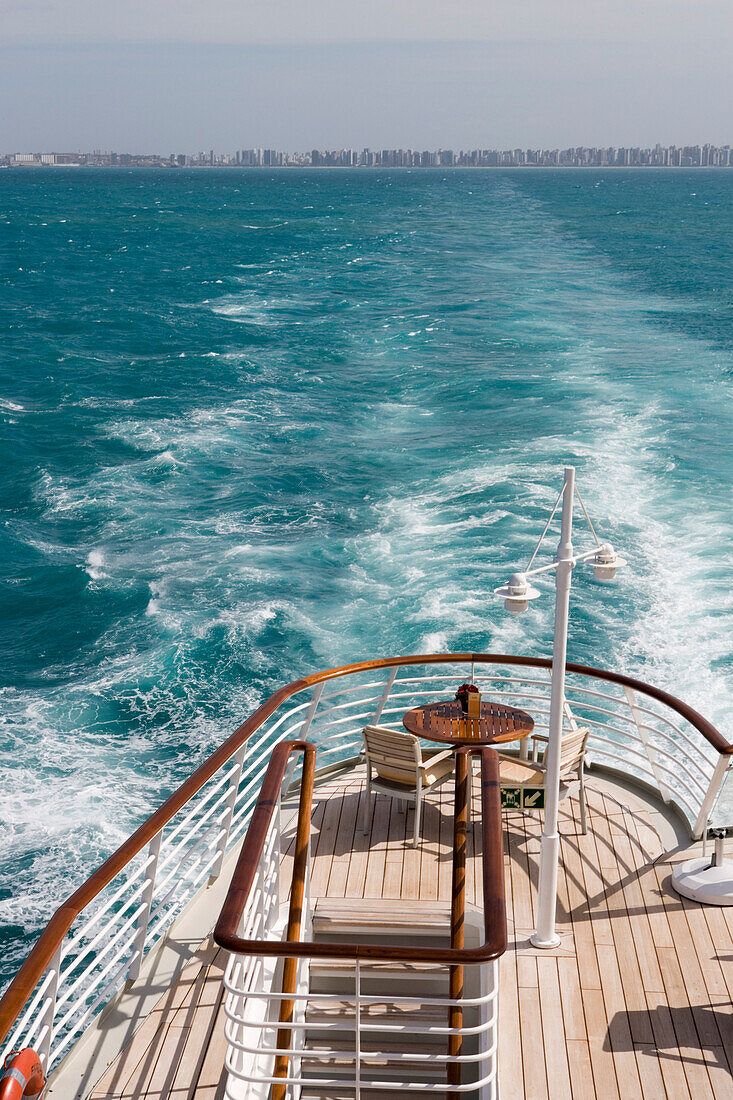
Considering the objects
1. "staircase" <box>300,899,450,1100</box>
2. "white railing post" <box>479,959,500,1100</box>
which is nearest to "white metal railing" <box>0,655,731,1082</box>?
"staircase" <box>300,899,450,1100</box>

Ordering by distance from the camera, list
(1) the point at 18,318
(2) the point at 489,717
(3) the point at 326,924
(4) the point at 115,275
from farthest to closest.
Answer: (4) the point at 115,275, (1) the point at 18,318, (2) the point at 489,717, (3) the point at 326,924

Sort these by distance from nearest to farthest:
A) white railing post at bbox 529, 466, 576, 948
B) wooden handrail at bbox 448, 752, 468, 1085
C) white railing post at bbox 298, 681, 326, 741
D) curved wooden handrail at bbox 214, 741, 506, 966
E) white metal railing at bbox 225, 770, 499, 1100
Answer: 1. curved wooden handrail at bbox 214, 741, 506, 966
2. wooden handrail at bbox 448, 752, 468, 1085
3. white metal railing at bbox 225, 770, 499, 1100
4. white railing post at bbox 529, 466, 576, 948
5. white railing post at bbox 298, 681, 326, 741

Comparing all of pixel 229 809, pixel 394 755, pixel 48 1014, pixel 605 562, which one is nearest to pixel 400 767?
pixel 394 755

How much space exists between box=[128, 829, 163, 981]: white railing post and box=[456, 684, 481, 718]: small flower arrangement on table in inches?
99.4

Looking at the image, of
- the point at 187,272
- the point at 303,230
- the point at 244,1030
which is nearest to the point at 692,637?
the point at 244,1030

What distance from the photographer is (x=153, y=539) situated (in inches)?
739

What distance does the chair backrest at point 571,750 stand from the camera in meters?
6.54

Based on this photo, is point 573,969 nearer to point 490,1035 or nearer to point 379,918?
point 379,918

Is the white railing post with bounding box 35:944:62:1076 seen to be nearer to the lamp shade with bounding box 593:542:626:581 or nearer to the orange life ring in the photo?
the orange life ring

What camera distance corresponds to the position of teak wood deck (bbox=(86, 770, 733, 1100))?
14.9 feet

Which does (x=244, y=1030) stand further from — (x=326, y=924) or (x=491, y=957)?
(x=491, y=957)

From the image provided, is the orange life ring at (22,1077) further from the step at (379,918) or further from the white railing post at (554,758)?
the white railing post at (554,758)

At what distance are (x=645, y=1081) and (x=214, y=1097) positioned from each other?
188cm

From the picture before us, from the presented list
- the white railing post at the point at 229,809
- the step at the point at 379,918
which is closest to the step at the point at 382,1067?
the step at the point at 379,918
